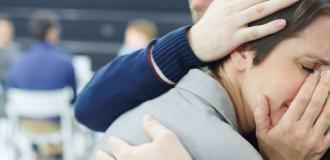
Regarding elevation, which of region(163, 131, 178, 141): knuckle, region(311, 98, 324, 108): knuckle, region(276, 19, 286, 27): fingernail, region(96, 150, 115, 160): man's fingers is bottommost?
region(96, 150, 115, 160): man's fingers

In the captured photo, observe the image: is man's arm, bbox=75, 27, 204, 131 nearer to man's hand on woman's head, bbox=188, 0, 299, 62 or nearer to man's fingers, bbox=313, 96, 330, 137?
man's hand on woman's head, bbox=188, 0, 299, 62

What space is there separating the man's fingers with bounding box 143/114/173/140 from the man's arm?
148 mm

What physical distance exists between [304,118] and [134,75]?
1.17ft

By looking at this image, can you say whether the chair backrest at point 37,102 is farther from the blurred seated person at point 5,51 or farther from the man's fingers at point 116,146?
the man's fingers at point 116,146

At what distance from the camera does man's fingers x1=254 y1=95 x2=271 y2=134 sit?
1319 mm

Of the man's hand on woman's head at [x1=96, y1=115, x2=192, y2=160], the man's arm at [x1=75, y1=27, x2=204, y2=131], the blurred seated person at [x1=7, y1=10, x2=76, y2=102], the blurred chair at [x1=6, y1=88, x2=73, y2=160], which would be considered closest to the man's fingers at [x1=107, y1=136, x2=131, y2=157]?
the man's hand on woman's head at [x1=96, y1=115, x2=192, y2=160]

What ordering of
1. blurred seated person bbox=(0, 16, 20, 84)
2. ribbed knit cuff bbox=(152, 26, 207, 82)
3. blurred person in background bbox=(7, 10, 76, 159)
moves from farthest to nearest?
1. blurred seated person bbox=(0, 16, 20, 84)
2. blurred person in background bbox=(7, 10, 76, 159)
3. ribbed knit cuff bbox=(152, 26, 207, 82)

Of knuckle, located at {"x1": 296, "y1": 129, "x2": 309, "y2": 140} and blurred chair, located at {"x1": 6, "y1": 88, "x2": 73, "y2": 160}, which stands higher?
knuckle, located at {"x1": 296, "y1": 129, "x2": 309, "y2": 140}

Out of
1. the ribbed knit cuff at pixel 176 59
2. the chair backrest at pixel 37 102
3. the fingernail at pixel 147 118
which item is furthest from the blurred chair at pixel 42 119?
the fingernail at pixel 147 118

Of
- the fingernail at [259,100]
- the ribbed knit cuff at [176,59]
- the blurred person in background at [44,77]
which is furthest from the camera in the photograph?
the blurred person in background at [44,77]

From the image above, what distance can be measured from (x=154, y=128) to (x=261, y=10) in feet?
0.97

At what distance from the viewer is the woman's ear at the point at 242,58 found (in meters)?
1.34

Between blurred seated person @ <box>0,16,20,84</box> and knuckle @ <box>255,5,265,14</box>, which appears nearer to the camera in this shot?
knuckle @ <box>255,5,265,14</box>

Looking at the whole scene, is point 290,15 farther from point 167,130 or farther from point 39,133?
point 39,133
